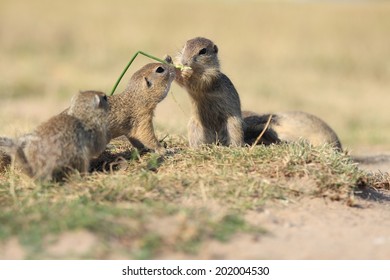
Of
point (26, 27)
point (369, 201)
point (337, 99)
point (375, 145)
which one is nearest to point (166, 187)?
point (369, 201)

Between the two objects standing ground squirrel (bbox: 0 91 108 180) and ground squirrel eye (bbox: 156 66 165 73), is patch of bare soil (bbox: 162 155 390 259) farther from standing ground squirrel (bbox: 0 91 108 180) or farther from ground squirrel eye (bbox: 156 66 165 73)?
ground squirrel eye (bbox: 156 66 165 73)

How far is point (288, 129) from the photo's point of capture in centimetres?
765

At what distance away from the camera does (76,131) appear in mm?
4980

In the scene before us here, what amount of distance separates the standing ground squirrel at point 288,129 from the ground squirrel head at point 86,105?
2.25m

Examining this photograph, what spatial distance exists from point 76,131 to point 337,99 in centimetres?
1170

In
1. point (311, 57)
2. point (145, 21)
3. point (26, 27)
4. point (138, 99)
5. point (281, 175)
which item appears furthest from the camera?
point (145, 21)

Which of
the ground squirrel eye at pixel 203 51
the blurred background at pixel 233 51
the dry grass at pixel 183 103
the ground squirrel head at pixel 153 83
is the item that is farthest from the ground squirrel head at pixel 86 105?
the blurred background at pixel 233 51

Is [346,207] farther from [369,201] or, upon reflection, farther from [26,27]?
[26,27]

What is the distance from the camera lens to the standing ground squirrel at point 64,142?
4766 mm

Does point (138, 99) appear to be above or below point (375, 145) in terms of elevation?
above

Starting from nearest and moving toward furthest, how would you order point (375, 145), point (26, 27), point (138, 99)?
point (138, 99) → point (375, 145) → point (26, 27)

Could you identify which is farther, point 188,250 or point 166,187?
point 166,187

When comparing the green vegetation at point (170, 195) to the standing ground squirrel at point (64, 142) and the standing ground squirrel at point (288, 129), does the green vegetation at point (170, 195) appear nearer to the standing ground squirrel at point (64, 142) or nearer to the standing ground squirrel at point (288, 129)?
the standing ground squirrel at point (64, 142)

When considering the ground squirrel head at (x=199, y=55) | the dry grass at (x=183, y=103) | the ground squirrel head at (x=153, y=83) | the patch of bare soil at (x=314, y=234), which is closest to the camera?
the patch of bare soil at (x=314, y=234)
